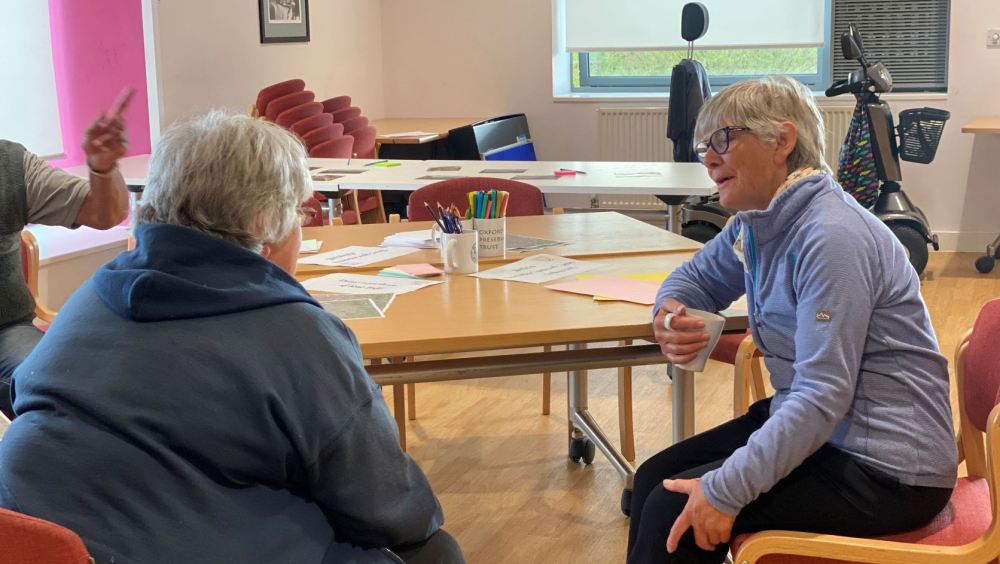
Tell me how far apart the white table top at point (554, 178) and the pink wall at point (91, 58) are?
0.37m

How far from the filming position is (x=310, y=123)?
472 centimetres

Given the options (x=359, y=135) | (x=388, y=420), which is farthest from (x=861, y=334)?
(x=359, y=135)

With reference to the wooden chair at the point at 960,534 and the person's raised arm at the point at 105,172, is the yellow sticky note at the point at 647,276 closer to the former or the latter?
the wooden chair at the point at 960,534

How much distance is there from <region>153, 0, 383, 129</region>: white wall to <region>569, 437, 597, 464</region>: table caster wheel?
2.19 metres

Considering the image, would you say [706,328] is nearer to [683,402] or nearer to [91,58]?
[683,402]

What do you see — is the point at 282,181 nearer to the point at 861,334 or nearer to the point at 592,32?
→ the point at 861,334

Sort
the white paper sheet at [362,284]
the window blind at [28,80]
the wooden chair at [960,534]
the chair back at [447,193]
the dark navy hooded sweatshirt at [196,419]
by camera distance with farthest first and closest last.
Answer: the window blind at [28,80]
the chair back at [447,193]
the white paper sheet at [362,284]
the wooden chair at [960,534]
the dark navy hooded sweatshirt at [196,419]

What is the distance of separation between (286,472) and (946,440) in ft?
3.14

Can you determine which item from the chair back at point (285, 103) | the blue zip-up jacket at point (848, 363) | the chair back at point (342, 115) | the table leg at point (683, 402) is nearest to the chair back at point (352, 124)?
the chair back at point (342, 115)

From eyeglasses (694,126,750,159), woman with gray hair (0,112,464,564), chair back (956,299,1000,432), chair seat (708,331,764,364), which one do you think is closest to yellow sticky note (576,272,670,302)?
chair seat (708,331,764,364)

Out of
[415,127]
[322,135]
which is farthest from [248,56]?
[415,127]

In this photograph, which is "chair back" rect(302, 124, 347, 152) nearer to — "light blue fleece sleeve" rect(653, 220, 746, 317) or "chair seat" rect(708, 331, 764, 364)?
"chair seat" rect(708, 331, 764, 364)

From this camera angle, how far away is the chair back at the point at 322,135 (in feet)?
15.3

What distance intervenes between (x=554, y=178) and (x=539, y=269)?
1.60m
